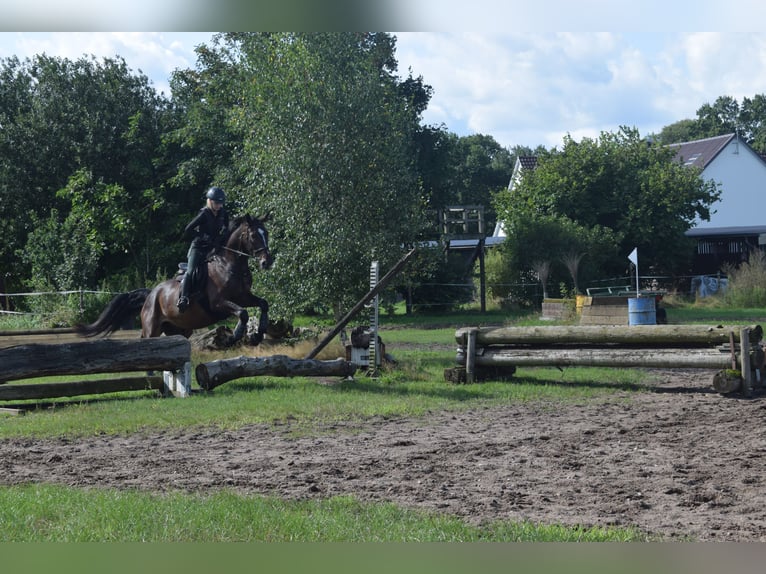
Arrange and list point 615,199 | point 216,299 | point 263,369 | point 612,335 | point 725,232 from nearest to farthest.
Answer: point 612,335
point 263,369
point 216,299
point 615,199
point 725,232

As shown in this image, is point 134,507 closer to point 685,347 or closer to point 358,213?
point 685,347

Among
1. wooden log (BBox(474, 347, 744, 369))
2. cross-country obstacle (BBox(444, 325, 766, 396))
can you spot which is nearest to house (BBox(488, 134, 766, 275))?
cross-country obstacle (BBox(444, 325, 766, 396))

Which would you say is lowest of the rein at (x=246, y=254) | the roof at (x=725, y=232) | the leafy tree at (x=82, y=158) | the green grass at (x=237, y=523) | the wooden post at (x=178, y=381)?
the green grass at (x=237, y=523)

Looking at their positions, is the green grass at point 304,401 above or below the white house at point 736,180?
below

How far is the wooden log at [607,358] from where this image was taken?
11695mm

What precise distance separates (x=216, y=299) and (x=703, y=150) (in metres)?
43.8

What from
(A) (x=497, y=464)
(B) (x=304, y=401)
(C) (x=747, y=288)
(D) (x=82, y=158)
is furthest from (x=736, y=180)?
(A) (x=497, y=464)

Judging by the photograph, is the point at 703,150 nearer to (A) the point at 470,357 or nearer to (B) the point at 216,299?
(A) the point at 470,357

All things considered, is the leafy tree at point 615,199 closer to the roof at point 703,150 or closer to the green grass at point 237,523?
the roof at point 703,150

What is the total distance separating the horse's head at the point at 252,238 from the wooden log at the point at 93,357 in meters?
1.60

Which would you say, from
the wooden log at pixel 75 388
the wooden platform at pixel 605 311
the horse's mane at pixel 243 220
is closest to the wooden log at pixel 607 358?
the horse's mane at pixel 243 220

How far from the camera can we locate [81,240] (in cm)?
2905

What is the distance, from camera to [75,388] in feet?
37.7

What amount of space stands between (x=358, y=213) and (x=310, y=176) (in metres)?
1.27
